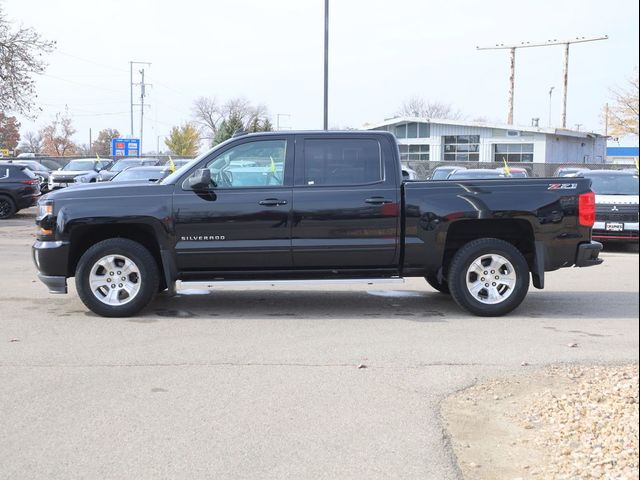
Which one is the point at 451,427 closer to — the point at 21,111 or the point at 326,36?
the point at 326,36

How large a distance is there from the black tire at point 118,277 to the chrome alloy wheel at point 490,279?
137 inches

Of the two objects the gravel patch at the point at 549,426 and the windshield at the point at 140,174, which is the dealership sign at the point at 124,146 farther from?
the gravel patch at the point at 549,426

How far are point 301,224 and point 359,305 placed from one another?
1602 millimetres

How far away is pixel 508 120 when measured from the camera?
56.3m

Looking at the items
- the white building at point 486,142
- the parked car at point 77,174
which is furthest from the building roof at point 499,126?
the parked car at point 77,174

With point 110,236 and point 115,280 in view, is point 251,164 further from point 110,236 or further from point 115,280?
point 115,280

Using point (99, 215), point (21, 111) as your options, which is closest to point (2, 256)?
point (99, 215)

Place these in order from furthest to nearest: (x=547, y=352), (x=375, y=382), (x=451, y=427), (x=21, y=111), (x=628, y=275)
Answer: (x=21, y=111) < (x=628, y=275) < (x=547, y=352) < (x=375, y=382) < (x=451, y=427)

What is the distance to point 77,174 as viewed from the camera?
31.4 metres

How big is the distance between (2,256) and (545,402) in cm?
1175

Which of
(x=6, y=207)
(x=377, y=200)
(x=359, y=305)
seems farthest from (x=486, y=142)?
(x=377, y=200)

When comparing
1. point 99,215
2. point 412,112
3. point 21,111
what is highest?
point 412,112

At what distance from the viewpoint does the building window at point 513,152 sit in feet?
169

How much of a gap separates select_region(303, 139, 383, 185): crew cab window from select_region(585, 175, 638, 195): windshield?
8.23 m
